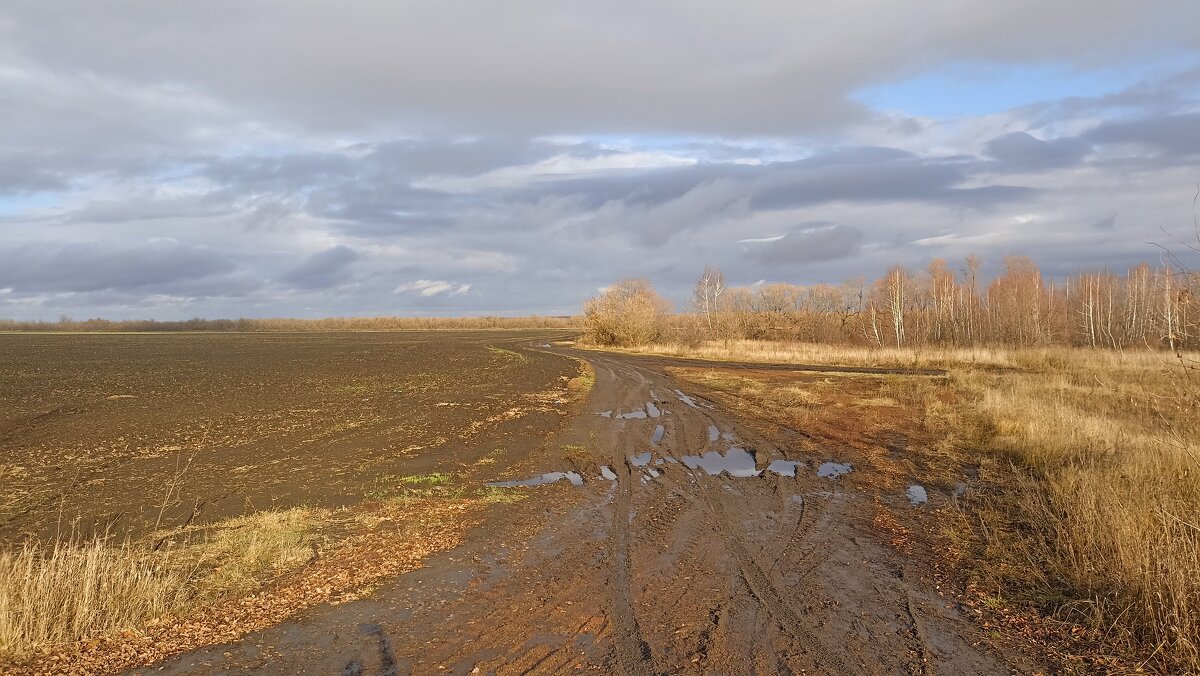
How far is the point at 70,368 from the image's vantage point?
3678 cm

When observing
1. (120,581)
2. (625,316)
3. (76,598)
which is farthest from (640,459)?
(625,316)

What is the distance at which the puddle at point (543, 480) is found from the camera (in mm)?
11345

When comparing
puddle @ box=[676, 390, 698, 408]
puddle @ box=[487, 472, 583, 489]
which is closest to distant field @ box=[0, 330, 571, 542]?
puddle @ box=[487, 472, 583, 489]

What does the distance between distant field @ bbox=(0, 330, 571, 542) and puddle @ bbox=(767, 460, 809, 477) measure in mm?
6245

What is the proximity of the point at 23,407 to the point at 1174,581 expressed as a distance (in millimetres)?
28019

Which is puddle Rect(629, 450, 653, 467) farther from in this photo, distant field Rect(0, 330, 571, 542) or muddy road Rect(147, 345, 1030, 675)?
distant field Rect(0, 330, 571, 542)

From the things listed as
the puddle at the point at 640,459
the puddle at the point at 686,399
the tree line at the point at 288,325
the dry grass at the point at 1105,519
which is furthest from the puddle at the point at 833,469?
the tree line at the point at 288,325

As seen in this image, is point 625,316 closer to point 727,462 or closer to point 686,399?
point 686,399

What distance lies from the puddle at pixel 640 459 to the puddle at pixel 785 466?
2.46 meters

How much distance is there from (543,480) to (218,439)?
8.87 metres

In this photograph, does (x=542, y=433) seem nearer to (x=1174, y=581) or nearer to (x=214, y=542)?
(x=214, y=542)

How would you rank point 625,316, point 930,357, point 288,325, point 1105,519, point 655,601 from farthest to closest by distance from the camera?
point 288,325
point 625,316
point 930,357
point 1105,519
point 655,601

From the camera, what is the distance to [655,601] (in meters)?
6.19

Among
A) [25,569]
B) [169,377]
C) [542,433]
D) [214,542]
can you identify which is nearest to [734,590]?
[214,542]
